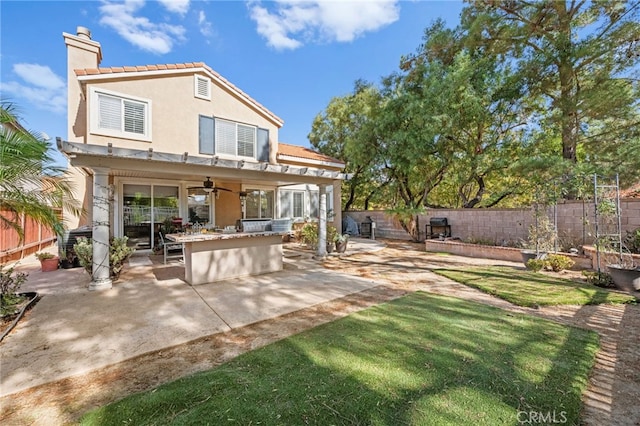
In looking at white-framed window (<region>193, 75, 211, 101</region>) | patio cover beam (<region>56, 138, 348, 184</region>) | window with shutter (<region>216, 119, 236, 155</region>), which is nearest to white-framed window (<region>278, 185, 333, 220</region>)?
window with shutter (<region>216, 119, 236, 155</region>)

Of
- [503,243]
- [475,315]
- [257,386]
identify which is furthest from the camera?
[503,243]

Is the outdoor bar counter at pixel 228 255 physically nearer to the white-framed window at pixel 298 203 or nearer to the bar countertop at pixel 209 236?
the bar countertop at pixel 209 236

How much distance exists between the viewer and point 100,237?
5.79m

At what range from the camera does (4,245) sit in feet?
27.8

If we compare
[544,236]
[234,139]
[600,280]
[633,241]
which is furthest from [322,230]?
[633,241]

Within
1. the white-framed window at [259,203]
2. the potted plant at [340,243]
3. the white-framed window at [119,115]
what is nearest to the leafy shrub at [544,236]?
the potted plant at [340,243]

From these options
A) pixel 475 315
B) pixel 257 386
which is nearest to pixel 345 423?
pixel 257 386

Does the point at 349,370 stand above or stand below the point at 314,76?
below

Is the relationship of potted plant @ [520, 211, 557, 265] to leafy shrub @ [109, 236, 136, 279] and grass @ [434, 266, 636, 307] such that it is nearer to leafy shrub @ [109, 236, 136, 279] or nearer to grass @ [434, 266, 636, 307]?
grass @ [434, 266, 636, 307]

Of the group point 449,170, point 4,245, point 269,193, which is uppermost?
point 449,170

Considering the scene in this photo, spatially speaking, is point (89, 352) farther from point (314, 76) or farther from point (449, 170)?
point (314, 76)

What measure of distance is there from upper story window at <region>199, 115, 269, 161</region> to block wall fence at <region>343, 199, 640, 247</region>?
9134mm

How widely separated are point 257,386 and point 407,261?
7.67 metres

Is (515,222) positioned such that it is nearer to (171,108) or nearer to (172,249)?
(172,249)
